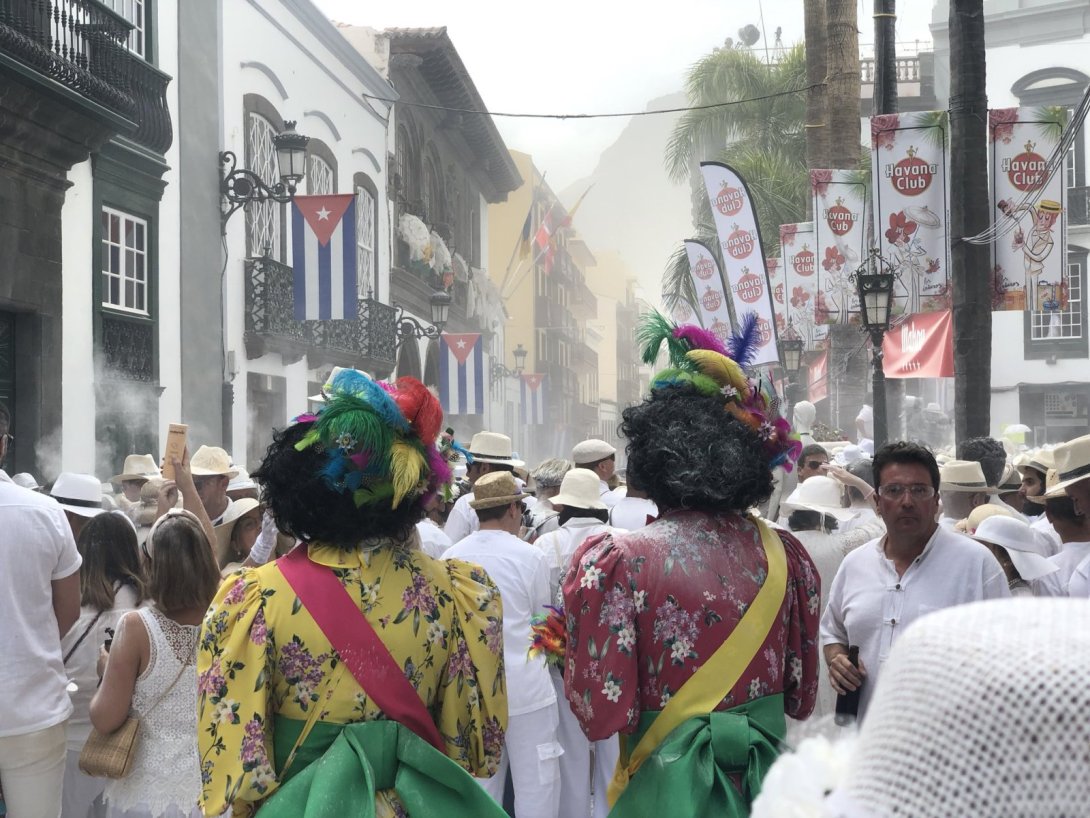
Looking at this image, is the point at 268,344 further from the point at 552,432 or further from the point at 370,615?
the point at 552,432

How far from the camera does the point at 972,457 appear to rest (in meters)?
8.35

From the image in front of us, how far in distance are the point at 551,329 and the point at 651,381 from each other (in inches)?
2138

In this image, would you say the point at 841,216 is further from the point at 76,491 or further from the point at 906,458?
the point at 906,458

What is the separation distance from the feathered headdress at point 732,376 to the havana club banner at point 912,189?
27.5ft

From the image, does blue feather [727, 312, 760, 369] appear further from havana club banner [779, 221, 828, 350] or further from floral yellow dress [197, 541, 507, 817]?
havana club banner [779, 221, 828, 350]

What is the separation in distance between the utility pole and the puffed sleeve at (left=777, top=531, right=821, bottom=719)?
24.2ft

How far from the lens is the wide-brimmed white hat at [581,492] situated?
678cm

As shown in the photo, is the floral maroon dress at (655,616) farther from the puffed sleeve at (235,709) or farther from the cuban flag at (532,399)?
the cuban flag at (532,399)

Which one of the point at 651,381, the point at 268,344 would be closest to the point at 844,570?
the point at 651,381

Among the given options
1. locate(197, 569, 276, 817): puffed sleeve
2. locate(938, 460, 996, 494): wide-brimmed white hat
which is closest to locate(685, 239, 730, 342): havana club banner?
locate(938, 460, 996, 494): wide-brimmed white hat

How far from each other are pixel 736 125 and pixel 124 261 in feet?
83.5

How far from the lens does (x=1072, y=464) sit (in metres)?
4.83

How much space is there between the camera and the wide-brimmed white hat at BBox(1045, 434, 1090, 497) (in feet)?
15.6

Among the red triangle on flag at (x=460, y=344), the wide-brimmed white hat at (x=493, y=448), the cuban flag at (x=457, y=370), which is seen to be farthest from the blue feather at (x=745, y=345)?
the red triangle on flag at (x=460, y=344)
